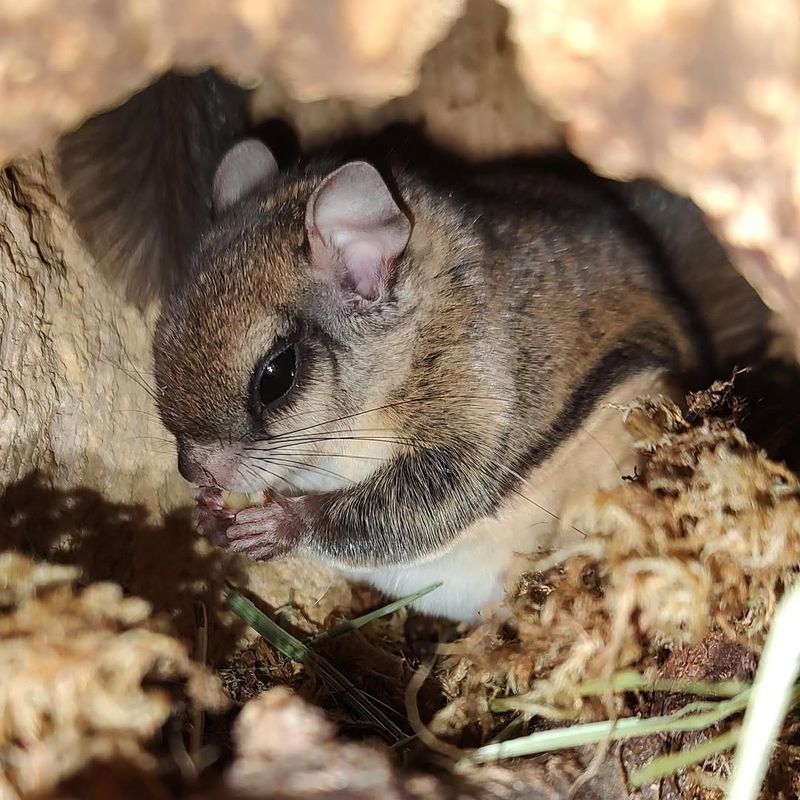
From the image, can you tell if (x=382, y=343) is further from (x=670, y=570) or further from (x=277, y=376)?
(x=670, y=570)

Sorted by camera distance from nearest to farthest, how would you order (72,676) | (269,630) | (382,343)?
1. (72,676)
2. (382,343)
3. (269,630)

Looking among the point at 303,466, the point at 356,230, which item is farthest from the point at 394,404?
the point at 356,230

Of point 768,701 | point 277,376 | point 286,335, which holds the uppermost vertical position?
point 286,335

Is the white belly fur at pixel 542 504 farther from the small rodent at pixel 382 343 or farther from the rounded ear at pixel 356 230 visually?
the rounded ear at pixel 356 230

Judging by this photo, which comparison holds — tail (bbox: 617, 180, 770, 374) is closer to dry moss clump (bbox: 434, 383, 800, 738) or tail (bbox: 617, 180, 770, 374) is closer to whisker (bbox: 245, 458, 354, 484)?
dry moss clump (bbox: 434, 383, 800, 738)

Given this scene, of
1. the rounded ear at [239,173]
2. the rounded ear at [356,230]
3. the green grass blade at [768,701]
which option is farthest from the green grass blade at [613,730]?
the rounded ear at [239,173]

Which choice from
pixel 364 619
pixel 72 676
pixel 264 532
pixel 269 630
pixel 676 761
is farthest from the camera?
pixel 364 619

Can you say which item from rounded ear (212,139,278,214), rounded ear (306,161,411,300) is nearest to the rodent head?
rounded ear (306,161,411,300)

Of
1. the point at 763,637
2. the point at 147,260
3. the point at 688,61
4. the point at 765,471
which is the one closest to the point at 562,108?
the point at 688,61
